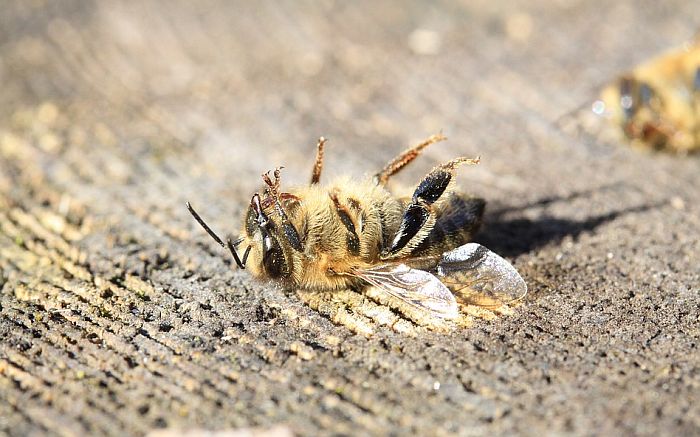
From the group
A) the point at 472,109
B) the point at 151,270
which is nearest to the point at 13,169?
the point at 151,270

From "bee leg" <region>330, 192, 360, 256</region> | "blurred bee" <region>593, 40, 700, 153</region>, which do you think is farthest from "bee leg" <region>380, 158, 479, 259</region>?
"blurred bee" <region>593, 40, 700, 153</region>

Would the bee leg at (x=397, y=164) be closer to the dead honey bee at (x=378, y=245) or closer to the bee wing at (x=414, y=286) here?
the dead honey bee at (x=378, y=245)

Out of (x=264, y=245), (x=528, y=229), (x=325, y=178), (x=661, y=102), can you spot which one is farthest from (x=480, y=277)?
(x=661, y=102)

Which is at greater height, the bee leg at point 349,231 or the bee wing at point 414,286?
the bee leg at point 349,231

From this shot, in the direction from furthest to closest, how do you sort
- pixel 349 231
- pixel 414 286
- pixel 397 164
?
pixel 397 164 < pixel 349 231 < pixel 414 286

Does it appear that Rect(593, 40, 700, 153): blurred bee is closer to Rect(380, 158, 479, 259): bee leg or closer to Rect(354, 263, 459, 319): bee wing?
Rect(380, 158, 479, 259): bee leg

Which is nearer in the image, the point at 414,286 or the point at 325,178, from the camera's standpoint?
the point at 414,286

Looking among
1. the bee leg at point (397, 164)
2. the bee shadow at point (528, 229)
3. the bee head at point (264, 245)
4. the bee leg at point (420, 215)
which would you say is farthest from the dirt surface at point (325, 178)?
the bee leg at point (397, 164)

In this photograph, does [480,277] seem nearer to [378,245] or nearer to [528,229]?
[378,245]
